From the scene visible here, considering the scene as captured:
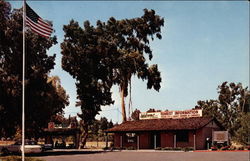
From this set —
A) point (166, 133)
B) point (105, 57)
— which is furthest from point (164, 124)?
point (105, 57)

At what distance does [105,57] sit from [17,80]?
19.4m

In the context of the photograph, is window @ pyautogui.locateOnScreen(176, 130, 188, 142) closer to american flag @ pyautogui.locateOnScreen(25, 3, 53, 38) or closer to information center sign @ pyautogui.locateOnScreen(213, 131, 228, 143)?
information center sign @ pyautogui.locateOnScreen(213, 131, 228, 143)

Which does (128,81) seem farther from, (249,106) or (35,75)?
(249,106)

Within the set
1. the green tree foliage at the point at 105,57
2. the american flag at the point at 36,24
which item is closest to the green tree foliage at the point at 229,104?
the green tree foliage at the point at 105,57

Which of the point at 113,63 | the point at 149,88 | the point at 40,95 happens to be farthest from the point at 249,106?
the point at 40,95

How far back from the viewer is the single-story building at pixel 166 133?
1807 inches

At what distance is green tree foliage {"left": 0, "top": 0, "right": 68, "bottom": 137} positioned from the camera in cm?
3897

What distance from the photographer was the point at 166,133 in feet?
160

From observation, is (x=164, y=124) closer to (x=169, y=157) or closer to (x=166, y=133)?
(x=166, y=133)

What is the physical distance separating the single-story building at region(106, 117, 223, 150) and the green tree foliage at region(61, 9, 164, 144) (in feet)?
20.6

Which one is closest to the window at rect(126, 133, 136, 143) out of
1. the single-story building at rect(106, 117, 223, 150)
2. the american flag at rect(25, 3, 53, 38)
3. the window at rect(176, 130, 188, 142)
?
the single-story building at rect(106, 117, 223, 150)

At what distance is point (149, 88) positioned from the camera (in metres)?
59.4

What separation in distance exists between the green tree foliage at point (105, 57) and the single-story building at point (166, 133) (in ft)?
20.6

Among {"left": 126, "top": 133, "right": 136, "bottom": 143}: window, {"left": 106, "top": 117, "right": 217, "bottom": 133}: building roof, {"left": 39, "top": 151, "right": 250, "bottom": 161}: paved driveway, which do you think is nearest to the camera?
{"left": 39, "top": 151, "right": 250, "bottom": 161}: paved driveway
